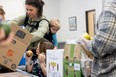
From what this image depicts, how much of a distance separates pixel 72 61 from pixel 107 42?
2.14 feet

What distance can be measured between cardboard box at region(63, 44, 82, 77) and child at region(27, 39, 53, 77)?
379mm

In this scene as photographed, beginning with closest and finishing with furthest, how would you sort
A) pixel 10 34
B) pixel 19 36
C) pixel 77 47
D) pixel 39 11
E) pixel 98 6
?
pixel 10 34
pixel 77 47
pixel 19 36
pixel 39 11
pixel 98 6

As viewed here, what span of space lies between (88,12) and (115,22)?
681 centimetres

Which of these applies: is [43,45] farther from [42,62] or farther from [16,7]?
[16,7]

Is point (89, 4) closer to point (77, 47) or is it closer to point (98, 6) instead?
point (98, 6)

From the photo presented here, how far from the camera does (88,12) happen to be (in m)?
7.76

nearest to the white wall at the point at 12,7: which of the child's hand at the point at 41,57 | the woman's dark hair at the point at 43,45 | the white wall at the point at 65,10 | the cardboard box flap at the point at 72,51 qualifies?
the white wall at the point at 65,10

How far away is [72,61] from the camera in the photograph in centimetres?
169

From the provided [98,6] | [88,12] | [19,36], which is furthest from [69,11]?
[19,36]

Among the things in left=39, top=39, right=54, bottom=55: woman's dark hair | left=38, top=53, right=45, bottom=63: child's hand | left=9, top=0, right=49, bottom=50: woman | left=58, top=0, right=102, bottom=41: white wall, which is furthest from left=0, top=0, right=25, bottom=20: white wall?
left=38, top=53, right=45, bottom=63: child's hand

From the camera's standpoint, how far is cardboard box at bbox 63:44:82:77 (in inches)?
64.7

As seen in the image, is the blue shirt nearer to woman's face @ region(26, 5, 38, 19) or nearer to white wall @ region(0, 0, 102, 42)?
woman's face @ region(26, 5, 38, 19)

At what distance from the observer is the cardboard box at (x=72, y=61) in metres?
1.64

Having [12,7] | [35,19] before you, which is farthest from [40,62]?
[12,7]
